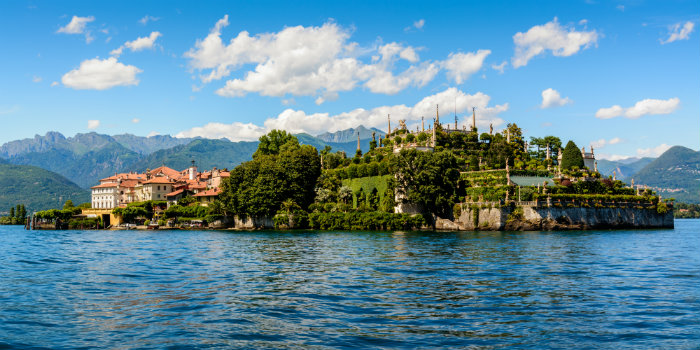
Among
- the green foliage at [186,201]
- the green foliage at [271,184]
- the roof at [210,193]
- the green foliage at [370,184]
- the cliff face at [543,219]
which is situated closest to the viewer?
the cliff face at [543,219]

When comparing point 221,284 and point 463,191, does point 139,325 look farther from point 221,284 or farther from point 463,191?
point 463,191

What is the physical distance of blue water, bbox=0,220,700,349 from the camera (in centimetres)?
1586

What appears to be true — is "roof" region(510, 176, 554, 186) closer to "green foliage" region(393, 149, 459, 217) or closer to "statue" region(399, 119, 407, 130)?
"green foliage" region(393, 149, 459, 217)

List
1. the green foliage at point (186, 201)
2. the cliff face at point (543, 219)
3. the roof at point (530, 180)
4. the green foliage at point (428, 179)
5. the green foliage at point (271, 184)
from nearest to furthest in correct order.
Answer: the cliff face at point (543, 219)
the green foliage at point (428, 179)
the roof at point (530, 180)
the green foliage at point (271, 184)
the green foliage at point (186, 201)

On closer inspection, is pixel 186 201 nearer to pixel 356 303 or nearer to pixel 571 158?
pixel 571 158

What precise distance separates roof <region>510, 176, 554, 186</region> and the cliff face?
17.3 ft

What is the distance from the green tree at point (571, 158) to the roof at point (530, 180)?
7848 mm

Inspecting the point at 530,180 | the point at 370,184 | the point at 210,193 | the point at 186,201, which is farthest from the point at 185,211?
the point at 530,180

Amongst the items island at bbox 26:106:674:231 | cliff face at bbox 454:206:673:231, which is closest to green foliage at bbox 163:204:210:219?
island at bbox 26:106:674:231

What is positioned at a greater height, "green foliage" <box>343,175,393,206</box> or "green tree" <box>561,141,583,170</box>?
"green tree" <box>561,141,583,170</box>

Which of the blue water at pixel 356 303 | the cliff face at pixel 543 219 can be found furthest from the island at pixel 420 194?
the blue water at pixel 356 303

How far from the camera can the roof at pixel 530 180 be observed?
269 feet

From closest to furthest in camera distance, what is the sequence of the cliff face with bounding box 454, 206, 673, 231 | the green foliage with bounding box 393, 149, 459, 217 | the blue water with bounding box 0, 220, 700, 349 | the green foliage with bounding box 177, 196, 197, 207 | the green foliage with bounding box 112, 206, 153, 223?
the blue water with bounding box 0, 220, 700, 349, the cliff face with bounding box 454, 206, 673, 231, the green foliage with bounding box 393, 149, 459, 217, the green foliage with bounding box 112, 206, 153, 223, the green foliage with bounding box 177, 196, 197, 207

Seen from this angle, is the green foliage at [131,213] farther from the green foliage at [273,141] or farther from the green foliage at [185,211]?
the green foliage at [273,141]
